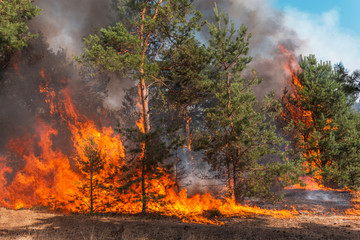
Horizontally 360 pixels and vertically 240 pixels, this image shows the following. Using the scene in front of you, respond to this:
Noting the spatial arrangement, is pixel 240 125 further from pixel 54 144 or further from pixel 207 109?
pixel 54 144

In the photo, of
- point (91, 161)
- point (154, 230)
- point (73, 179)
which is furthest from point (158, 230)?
point (73, 179)

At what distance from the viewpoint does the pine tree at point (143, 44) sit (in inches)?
456

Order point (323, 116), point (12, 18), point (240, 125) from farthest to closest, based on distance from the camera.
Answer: point (323, 116), point (12, 18), point (240, 125)

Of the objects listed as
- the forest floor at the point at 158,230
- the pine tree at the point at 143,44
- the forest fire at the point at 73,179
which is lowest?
the forest floor at the point at 158,230

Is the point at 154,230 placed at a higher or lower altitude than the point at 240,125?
lower

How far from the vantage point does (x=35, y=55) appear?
86.2ft

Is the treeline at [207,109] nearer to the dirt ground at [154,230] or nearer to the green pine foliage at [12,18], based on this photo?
the green pine foliage at [12,18]

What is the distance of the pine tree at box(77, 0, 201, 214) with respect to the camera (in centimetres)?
1157

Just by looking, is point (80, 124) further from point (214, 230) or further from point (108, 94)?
point (214, 230)

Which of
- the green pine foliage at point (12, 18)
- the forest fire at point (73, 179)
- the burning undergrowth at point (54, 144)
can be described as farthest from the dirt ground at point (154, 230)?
the green pine foliage at point (12, 18)

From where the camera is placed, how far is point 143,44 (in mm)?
14258

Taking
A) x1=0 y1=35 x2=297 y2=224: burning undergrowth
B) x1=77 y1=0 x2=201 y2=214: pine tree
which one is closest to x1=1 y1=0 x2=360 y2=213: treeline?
x1=77 y1=0 x2=201 y2=214: pine tree

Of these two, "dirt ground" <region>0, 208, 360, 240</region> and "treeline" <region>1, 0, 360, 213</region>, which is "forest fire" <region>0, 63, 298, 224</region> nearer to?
"treeline" <region>1, 0, 360, 213</region>

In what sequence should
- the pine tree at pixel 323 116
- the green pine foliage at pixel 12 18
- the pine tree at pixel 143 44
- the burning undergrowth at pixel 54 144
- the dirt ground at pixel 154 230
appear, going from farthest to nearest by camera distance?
the pine tree at pixel 323 116 < the burning undergrowth at pixel 54 144 < the green pine foliage at pixel 12 18 < the pine tree at pixel 143 44 < the dirt ground at pixel 154 230
